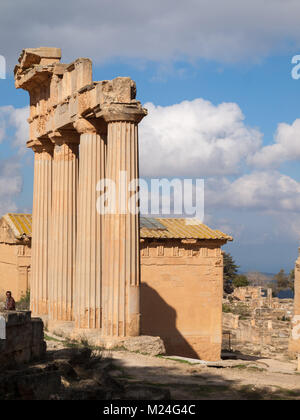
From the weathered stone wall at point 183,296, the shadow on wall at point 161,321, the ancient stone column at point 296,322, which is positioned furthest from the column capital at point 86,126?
the ancient stone column at point 296,322

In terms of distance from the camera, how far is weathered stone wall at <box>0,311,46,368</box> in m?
10.0

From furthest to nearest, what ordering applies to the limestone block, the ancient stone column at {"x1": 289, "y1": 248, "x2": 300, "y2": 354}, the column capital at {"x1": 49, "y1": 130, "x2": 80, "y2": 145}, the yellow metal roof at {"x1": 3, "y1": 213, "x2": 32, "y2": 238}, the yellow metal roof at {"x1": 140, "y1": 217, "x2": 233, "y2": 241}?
the yellow metal roof at {"x1": 3, "y1": 213, "x2": 32, "y2": 238} → the ancient stone column at {"x1": 289, "y1": 248, "x2": 300, "y2": 354} → the yellow metal roof at {"x1": 140, "y1": 217, "x2": 233, "y2": 241} → the column capital at {"x1": 49, "y1": 130, "x2": 80, "y2": 145} → the limestone block

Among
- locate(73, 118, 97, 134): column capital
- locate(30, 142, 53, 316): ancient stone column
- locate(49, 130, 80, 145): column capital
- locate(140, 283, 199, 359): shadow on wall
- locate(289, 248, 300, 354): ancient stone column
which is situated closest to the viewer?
locate(73, 118, 97, 134): column capital

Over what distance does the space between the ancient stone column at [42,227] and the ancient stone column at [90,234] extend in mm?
3649

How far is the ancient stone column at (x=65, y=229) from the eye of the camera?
18.8m

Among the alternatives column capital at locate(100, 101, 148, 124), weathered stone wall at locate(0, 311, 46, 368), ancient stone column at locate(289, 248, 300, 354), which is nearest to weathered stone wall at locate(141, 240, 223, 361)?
ancient stone column at locate(289, 248, 300, 354)

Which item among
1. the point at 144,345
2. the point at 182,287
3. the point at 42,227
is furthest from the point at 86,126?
the point at 182,287

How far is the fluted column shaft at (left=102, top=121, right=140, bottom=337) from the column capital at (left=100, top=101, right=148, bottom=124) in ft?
0.39

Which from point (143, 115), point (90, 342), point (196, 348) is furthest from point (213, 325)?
point (143, 115)

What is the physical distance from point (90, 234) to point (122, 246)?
1.98 metres

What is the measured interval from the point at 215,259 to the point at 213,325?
244cm

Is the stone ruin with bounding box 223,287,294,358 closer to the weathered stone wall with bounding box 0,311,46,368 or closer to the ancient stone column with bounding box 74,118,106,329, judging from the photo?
the ancient stone column with bounding box 74,118,106,329
